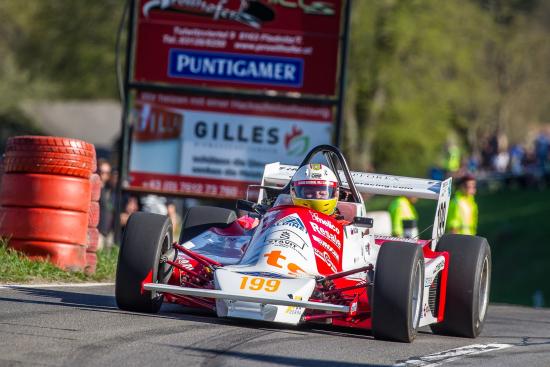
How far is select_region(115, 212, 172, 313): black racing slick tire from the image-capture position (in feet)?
30.0

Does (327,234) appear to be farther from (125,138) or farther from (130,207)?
(130,207)

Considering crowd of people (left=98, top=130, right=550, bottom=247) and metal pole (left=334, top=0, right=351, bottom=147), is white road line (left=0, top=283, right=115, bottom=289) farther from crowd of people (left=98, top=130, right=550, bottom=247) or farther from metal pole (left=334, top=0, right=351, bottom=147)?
metal pole (left=334, top=0, right=351, bottom=147)

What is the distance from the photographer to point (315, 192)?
998 cm

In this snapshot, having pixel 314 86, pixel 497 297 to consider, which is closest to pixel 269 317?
pixel 314 86

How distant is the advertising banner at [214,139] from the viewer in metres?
17.2

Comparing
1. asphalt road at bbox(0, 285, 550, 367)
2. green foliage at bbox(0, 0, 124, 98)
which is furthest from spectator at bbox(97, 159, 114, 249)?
green foliage at bbox(0, 0, 124, 98)

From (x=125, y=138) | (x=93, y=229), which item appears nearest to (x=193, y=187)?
(x=125, y=138)

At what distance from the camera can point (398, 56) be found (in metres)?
45.3

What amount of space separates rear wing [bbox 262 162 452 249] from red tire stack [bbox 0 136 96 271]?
6.62 feet

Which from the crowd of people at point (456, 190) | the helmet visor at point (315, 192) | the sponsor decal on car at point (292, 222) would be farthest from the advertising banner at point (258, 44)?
the sponsor decal on car at point (292, 222)

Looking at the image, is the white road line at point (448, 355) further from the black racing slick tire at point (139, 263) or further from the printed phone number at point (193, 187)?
the printed phone number at point (193, 187)

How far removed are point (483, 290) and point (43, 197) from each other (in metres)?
4.41

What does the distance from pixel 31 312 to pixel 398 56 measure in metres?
37.6

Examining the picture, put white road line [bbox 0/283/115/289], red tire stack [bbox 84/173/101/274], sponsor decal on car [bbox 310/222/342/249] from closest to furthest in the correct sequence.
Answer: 1. sponsor decal on car [bbox 310/222/342/249]
2. white road line [bbox 0/283/115/289]
3. red tire stack [bbox 84/173/101/274]
